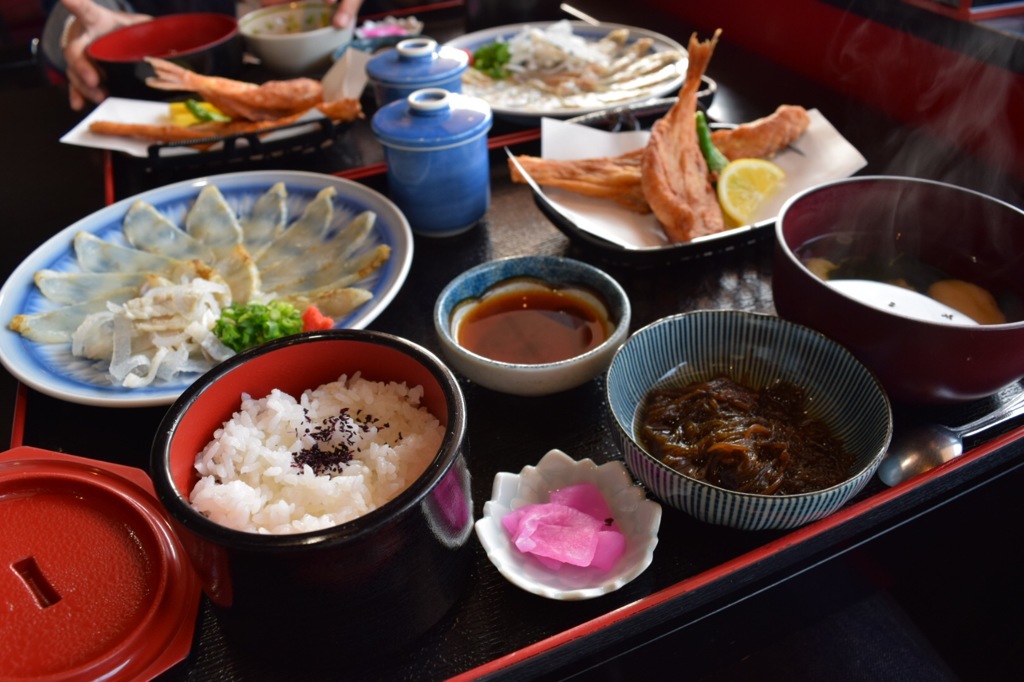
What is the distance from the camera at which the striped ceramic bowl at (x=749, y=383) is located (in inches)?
40.8

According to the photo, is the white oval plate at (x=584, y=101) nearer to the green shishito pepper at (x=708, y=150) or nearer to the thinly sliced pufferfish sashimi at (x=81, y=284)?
the green shishito pepper at (x=708, y=150)

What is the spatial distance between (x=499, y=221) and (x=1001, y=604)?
1625 mm

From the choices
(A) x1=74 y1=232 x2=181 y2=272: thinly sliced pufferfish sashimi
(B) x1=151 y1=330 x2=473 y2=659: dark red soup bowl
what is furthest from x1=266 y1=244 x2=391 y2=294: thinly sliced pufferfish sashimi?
(B) x1=151 y1=330 x2=473 y2=659: dark red soup bowl

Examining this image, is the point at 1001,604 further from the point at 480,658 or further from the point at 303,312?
the point at 303,312

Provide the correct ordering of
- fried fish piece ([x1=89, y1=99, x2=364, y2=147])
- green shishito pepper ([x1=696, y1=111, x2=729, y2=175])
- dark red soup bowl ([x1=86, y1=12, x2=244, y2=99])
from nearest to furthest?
green shishito pepper ([x1=696, y1=111, x2=729, y2=175]) < fried fish piece ([x1=89, y1=99, x2=364, y2=147]) < dark red soup bowl ([x1=86, y1=12, x2=244, y2=99])

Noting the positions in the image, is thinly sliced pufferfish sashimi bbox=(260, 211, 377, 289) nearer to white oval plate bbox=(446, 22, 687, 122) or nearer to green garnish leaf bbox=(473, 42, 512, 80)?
white oval plate bbox=(446, 22, 687, 122)

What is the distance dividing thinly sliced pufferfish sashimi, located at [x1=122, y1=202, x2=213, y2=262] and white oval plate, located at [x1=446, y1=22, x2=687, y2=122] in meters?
1.16

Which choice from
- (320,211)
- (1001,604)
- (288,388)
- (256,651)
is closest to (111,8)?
(320,211)

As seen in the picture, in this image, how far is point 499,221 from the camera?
6.82 ft

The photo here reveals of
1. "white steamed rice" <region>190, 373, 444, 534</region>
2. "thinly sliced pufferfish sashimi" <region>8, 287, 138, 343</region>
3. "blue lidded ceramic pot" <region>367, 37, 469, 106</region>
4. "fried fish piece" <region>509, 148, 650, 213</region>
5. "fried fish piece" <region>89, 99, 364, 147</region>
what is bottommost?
"thinly sliced pufferfish sashimi" <region>8, 287, 138, 343</region>

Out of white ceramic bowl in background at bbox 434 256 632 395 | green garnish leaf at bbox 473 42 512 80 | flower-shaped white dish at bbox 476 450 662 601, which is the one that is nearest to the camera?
flower-shaped white dish at bbox 476 450 662 601

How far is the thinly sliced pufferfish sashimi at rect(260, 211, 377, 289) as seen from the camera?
71.1 inches

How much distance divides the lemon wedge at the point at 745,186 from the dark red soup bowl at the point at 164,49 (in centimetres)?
221

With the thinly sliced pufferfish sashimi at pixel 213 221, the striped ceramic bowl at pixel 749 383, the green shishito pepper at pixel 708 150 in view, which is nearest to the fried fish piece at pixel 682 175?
the green shishito pepper at pixel 708 150
